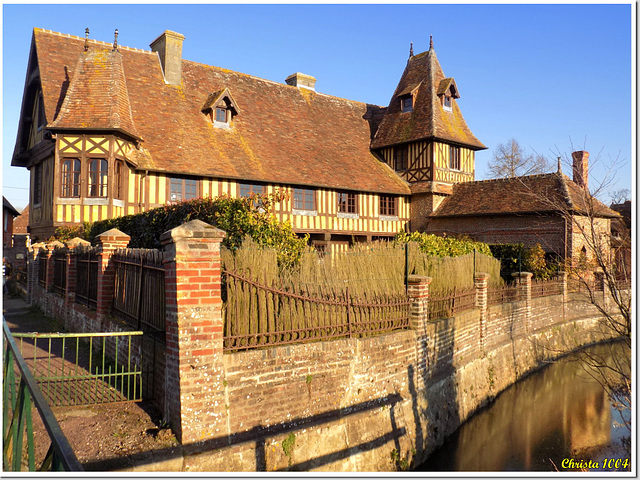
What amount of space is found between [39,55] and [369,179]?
1395cm

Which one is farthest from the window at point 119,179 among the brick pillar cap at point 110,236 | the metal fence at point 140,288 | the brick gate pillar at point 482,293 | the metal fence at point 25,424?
the metal fence at point 25,424

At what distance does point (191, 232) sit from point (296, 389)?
2420mm

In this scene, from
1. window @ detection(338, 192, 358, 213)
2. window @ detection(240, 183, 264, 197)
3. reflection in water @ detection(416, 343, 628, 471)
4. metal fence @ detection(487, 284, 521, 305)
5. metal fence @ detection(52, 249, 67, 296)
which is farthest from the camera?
window @ detection(338, 192, 358, 213)

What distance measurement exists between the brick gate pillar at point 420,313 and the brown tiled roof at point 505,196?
12.7 meters

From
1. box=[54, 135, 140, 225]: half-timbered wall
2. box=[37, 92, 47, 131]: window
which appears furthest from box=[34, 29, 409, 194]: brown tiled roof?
box=[37, 92, 47, 131]: window

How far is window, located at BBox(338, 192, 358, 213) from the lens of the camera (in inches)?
823

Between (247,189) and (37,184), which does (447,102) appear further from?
(37,184)

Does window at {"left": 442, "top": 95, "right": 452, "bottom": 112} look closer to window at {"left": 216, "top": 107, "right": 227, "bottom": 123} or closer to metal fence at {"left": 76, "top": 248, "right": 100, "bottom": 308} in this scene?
window at {"left": 216, "top": 107, "right": 227, "bottom": 123}

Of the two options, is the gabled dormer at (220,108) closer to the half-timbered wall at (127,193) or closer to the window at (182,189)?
the half-timbered wall at (127,193)

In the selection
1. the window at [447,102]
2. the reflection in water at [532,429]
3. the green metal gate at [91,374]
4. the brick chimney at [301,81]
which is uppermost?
the brick chimney at [301,81]

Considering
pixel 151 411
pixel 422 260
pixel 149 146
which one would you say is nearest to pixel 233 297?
pixel 151 411

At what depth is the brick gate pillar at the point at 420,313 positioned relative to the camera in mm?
8016

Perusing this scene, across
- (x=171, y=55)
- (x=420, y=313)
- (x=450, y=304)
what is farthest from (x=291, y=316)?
(x=171, y=55)

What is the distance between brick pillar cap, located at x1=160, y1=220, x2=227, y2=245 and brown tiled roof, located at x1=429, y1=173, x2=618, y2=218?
16762mm
